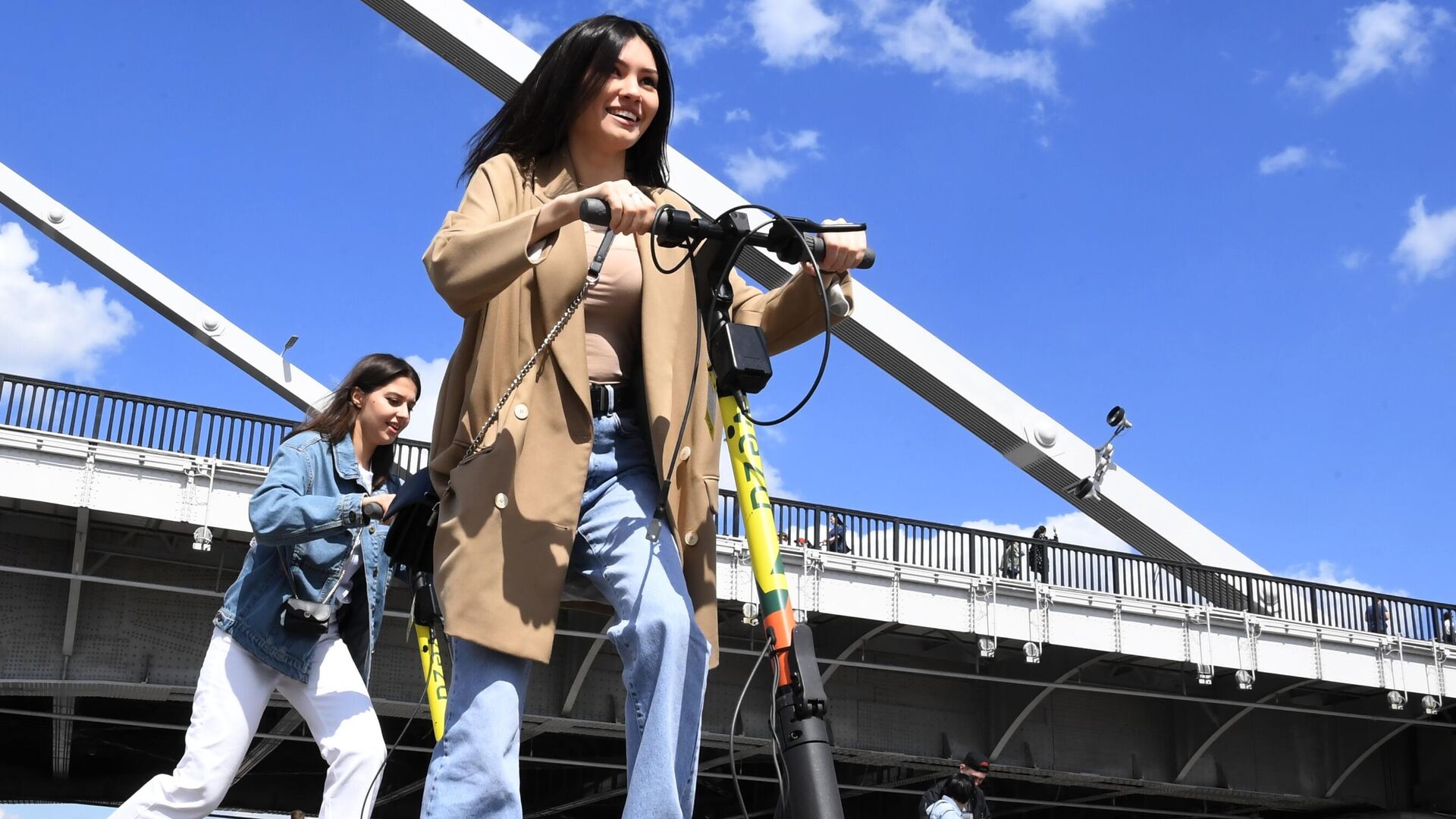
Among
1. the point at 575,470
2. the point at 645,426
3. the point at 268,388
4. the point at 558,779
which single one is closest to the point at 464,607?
the point at 575,470

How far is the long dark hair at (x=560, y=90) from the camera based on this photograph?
3.40m

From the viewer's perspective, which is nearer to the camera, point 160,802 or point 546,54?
point 546,54

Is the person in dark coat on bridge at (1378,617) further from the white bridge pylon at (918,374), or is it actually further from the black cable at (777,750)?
the black cable at (777,750)

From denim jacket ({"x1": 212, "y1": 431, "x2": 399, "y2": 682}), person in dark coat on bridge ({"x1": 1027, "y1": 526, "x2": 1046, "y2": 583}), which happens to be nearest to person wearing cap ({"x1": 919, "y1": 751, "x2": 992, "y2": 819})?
denim jacket ({"x1": 212, "y1": 431, "x2": 399, "y2": 682})

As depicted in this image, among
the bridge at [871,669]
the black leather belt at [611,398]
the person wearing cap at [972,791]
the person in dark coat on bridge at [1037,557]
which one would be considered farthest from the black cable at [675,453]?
the person in dark coat on bridge at [1037,557]

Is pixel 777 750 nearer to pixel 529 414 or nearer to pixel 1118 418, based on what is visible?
pixel 529 414

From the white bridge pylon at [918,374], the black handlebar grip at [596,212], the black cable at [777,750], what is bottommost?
the black cable at [777,750]

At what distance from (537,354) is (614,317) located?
0.91 feet

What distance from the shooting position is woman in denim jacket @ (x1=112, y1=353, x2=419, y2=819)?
5.05 m

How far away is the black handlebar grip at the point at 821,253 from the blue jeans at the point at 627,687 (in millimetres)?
655

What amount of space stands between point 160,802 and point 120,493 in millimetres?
16618

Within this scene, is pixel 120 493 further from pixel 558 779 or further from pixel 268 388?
pixel 268 388

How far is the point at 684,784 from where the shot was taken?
300 centimetres

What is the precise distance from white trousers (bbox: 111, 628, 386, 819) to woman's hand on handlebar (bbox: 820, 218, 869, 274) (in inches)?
109
